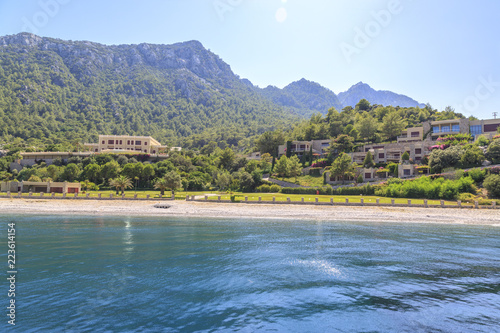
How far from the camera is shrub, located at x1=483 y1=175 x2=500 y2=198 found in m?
43.9

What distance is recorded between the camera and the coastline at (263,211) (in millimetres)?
35969

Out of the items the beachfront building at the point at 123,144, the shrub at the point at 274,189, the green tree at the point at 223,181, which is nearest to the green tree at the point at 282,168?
the shrub at the point at 274,189

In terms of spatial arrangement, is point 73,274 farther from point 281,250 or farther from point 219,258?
point 281,250

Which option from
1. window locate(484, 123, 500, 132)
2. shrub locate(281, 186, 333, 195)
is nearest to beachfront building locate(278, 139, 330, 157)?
shrub locate(281, 186, 333, 195)

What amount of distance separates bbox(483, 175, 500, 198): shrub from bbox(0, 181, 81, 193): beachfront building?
234 ft

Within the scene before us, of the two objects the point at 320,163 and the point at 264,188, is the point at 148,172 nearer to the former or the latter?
the point at 264,188

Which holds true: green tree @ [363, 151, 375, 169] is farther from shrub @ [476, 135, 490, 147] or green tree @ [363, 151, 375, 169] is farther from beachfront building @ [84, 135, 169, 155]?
beachfront building @ [84, 135, 169, 155]

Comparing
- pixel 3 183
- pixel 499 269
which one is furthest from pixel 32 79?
pixel 499 269

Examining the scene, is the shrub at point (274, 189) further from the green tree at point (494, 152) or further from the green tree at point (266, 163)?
the green tree at point (494, 152)

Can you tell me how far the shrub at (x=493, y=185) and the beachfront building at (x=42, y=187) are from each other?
71.4 m

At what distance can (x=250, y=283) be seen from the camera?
1335 centimetres

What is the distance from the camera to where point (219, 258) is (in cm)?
1712

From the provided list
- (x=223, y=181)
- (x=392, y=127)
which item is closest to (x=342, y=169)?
(x=223, y=181)

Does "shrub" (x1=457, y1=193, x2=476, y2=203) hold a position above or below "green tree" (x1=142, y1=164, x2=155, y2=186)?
below
